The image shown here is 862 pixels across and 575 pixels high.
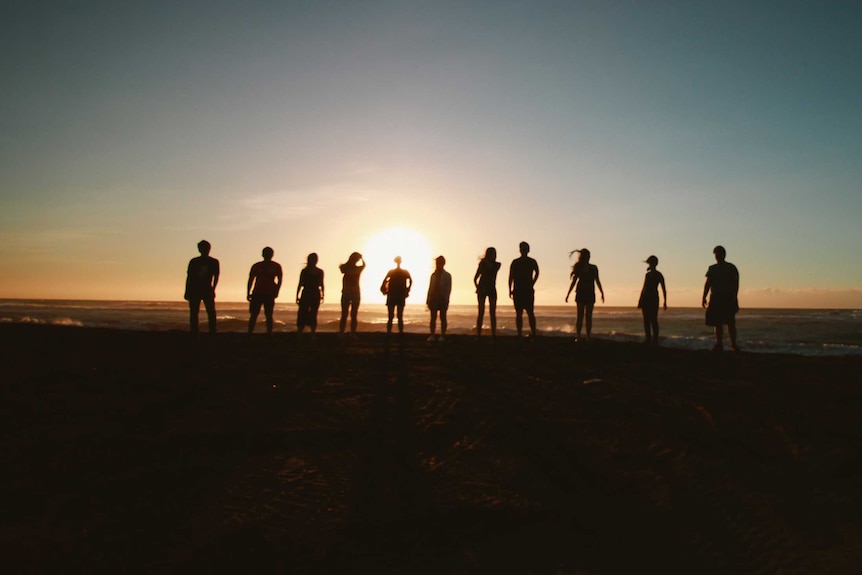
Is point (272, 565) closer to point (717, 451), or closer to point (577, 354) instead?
point (717, 451)

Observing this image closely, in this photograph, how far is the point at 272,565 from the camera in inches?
126

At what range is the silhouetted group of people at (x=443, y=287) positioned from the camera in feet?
40.3

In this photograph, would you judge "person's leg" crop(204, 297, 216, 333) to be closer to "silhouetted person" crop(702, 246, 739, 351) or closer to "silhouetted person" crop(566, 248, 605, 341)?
"silhouetted person" crop(566, 248, 605, 341)

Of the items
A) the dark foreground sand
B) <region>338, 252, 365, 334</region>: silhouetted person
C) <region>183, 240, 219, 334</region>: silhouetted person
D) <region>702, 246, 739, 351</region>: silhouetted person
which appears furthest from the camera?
<region>338, 252, 365, 334</region>: silhouetted person

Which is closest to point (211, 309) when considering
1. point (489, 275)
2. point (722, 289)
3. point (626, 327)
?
point (489, 275)

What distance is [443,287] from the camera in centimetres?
1326

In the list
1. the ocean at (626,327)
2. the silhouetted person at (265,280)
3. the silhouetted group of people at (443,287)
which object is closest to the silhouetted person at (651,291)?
the silhouetted group of people at (443,287)

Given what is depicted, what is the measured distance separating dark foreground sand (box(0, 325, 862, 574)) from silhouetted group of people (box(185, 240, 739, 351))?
4360 millimetres

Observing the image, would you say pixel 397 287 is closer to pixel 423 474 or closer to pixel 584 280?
pixel 584 280

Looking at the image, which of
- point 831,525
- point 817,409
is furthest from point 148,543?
point 817,409

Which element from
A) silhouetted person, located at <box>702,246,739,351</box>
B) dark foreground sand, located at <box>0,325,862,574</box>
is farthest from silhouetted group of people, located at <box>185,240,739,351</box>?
dark foreground sand, located at <box>0,325,862,574</box>

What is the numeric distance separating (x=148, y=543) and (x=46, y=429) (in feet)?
9.04

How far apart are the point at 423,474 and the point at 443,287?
8.96 m

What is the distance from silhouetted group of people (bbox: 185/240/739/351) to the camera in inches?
484
